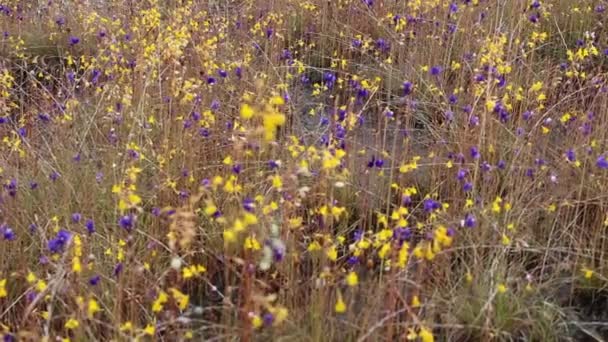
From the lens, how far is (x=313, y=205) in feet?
8.27

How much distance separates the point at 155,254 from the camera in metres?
2.22

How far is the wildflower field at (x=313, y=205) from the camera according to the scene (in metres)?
1.85

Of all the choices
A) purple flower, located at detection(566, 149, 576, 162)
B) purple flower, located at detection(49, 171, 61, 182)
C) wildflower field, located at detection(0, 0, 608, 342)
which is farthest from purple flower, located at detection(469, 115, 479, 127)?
purple flower, located at detection(49, 171, 61, 182)

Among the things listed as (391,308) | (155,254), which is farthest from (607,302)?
(155,254)

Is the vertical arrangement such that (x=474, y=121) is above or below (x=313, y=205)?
above

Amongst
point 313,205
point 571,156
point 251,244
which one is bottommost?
point 313,205

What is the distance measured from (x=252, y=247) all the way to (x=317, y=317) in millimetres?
267

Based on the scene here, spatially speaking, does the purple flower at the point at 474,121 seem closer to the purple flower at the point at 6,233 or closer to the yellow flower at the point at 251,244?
the yellow flower at the point at 251,244

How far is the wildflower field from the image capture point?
6.07 ft

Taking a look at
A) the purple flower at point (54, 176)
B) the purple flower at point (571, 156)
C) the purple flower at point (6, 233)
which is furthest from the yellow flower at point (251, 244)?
the purple flower at point (571, 156)

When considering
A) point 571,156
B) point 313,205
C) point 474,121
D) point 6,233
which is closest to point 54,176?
point 6,233

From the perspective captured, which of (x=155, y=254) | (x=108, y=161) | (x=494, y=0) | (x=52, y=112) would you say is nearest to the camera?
(x=155, y=254)

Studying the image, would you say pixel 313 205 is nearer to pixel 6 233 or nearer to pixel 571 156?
pixel 571 156

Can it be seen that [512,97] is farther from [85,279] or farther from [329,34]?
[85,279]
